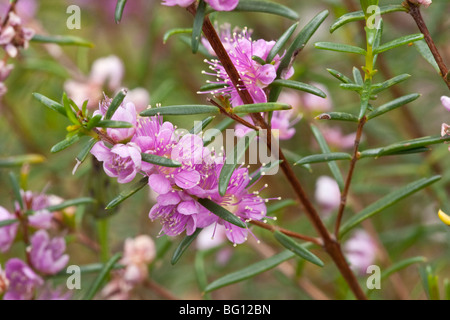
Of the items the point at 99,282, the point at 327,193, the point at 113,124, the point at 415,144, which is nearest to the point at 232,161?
the point at 113,124

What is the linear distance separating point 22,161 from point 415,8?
0.94 m

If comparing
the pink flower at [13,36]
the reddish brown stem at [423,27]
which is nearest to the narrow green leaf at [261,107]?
the reddish brown stem at [423,27]

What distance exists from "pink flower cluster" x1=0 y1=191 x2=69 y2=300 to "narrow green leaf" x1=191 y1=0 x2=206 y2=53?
566 mm

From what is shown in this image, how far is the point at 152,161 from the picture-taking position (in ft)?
2.45

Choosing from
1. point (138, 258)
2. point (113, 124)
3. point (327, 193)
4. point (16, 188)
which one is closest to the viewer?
point (113, 124)

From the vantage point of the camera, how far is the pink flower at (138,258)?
126cm

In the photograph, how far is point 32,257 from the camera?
1127 mm

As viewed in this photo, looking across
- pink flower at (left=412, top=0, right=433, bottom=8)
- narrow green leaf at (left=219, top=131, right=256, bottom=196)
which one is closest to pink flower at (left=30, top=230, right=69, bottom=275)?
narrow green leaf at (left=219, top=131, right=256, bottom=196)

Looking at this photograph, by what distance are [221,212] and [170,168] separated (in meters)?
0.10

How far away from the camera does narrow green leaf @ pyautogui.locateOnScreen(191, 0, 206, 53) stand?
2.48 ft

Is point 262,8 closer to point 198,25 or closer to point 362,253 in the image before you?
point 198,25

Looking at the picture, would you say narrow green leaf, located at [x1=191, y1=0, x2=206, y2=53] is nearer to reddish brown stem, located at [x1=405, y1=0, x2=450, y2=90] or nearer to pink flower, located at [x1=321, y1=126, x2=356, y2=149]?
reddish brown stem, located at [x1=405, y1=0, x2=450, y2=90]

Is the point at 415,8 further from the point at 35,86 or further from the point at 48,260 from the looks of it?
the point at 35,86
